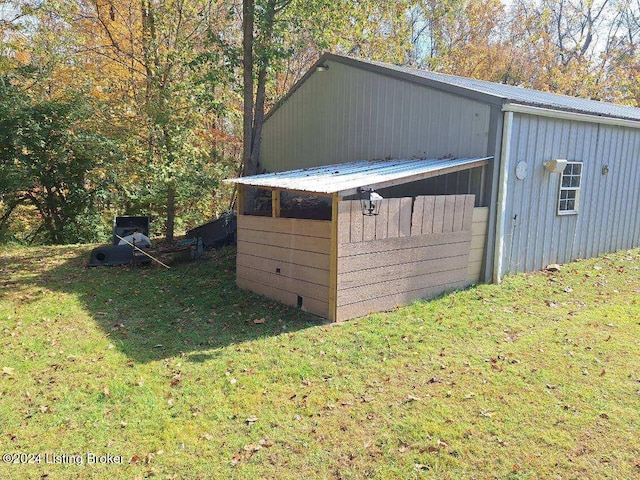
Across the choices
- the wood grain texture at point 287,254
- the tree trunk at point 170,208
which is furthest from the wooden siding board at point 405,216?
the tree trunk at point 170,208

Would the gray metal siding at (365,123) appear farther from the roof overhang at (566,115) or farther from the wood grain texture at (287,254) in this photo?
the wood grain texture at (287,254)

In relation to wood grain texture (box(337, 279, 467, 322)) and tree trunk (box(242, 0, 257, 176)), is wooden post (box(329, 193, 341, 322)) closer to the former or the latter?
wood grain texture (box(337, 279, 467, 322))

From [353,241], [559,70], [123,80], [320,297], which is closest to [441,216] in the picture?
[353,241]

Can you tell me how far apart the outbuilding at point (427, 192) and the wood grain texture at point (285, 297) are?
0.09 ft

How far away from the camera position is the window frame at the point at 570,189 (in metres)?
8.36

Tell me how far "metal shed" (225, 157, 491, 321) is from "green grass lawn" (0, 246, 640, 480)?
33 centimetres

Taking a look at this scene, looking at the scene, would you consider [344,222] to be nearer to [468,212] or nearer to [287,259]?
[287,259]

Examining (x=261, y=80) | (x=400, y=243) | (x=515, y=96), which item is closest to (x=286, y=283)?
(x=400, y=243)

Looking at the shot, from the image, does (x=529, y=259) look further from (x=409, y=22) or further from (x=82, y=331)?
(x=409, y=22)

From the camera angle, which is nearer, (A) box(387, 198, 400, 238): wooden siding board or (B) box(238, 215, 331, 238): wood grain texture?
(B) box(238, 215, 331, 238): wood grain texture

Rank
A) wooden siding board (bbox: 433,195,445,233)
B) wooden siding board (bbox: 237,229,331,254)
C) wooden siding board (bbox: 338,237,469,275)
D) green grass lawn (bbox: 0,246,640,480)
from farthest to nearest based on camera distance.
→ wooden siding board (bbox: 433,195,445,233) → wooden siding board (bbox: 237,229,331,254) → wooden siding board (bbox: 338,237,469,275) → green grass lawn (bbox: 0,246,640,480)

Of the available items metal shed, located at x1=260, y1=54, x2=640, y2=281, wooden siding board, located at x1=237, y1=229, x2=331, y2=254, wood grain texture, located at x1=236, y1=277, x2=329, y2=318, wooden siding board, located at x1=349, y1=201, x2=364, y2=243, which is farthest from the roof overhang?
wood grain texture, located at x1=236, y1=277, x2=329, y2=318

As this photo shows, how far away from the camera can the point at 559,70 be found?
74.7 feet

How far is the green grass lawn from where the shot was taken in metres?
3.14
